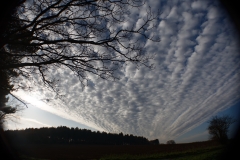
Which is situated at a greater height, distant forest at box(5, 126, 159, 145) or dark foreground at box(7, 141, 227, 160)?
distant forest at box(5, 126, 159, 145)

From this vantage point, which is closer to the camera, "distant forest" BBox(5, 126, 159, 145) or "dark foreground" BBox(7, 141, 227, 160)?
"dark foreground" BBox(7, 141, 227, 160)

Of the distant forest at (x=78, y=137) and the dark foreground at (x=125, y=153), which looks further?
the distant forest at (x=78, y=137)

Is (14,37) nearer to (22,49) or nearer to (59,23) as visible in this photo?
(22,49)

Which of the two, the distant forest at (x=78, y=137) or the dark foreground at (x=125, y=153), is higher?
the distant forest at (x=78, y=137)

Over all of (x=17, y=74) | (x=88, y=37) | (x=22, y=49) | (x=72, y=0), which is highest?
(x=72, y=0)

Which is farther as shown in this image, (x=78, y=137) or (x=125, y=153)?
(x=78, y=137)

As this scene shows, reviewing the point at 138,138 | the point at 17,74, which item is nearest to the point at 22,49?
the point at 17,74

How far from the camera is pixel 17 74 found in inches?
227

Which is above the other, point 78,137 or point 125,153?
point 78,137

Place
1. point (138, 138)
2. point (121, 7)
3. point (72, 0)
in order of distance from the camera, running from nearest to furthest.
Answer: point (72, 0), point (121, 7), point (138, 138)

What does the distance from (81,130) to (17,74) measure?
86.6 m

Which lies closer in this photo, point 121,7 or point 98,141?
point 121,7

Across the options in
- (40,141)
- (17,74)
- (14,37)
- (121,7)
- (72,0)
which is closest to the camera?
(14,37)

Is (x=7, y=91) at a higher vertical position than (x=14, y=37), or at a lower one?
lower
